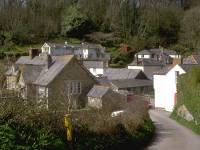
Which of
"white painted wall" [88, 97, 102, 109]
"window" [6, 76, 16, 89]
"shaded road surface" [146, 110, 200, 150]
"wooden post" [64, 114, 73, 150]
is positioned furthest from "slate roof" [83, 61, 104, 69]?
"wooden post" [64, 114, 73, 150]

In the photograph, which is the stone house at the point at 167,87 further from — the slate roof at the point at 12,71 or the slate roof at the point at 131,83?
the slate roof at the point at 12,71

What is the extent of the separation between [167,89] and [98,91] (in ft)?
23.7

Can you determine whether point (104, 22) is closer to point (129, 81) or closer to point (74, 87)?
point (129, 81)

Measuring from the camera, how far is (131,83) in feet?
167

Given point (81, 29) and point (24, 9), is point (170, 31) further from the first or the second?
point (24, 9)

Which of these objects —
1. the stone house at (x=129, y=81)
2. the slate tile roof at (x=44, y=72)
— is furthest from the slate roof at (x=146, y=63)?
the slate tile roof at (x=44, y=72)

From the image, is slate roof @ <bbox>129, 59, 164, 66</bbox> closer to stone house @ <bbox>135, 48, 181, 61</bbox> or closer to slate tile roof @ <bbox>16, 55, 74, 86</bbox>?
stone house @ <bbox>135, 48, 181, 61</bbox>

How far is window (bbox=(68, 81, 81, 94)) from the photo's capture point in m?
38.2

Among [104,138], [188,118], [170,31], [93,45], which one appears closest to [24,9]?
[93,45]

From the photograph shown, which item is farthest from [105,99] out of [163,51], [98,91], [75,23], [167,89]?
[75,23]

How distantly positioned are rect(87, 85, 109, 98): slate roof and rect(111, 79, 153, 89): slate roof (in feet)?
31.1

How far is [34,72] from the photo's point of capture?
41.7 metres

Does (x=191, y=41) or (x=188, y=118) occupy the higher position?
(x=191, y=41)

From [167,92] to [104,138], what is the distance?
1989 centimetres
